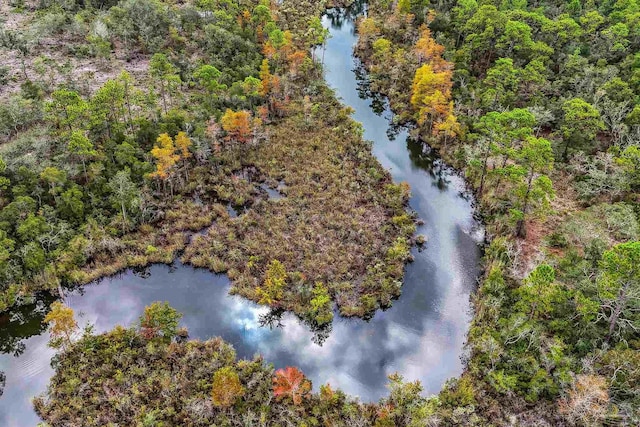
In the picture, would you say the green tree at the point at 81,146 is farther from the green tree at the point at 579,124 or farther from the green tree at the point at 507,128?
the green tree at the point at 579,124

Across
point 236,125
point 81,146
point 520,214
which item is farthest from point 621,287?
point 81,146

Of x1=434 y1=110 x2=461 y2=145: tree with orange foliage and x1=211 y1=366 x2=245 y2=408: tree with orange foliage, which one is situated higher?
x1=434 y1=110 x2=461 y2=145: tree with orange foliage

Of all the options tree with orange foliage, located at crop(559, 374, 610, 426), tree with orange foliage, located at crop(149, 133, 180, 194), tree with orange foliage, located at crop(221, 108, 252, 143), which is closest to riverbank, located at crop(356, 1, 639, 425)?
tree with orange foliage, located at crop(559, 374, 610, 426)

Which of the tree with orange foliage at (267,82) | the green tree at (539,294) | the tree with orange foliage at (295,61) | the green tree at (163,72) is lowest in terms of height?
the green tree at (539,294)

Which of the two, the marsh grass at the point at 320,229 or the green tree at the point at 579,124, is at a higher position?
the green tree at the point at 579,124

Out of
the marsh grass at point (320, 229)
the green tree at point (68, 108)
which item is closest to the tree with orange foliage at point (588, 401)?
the marsh grass at point (320, 229)

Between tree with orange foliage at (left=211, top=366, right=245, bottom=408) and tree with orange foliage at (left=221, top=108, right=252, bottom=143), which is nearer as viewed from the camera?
tree with orange foliage at (left=211, top=366, right=245, bottom=408)

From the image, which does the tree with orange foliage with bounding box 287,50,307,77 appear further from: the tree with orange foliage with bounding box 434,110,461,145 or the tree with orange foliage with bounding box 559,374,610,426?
the tree with orange foliage with bounding box 559,374,610,426
